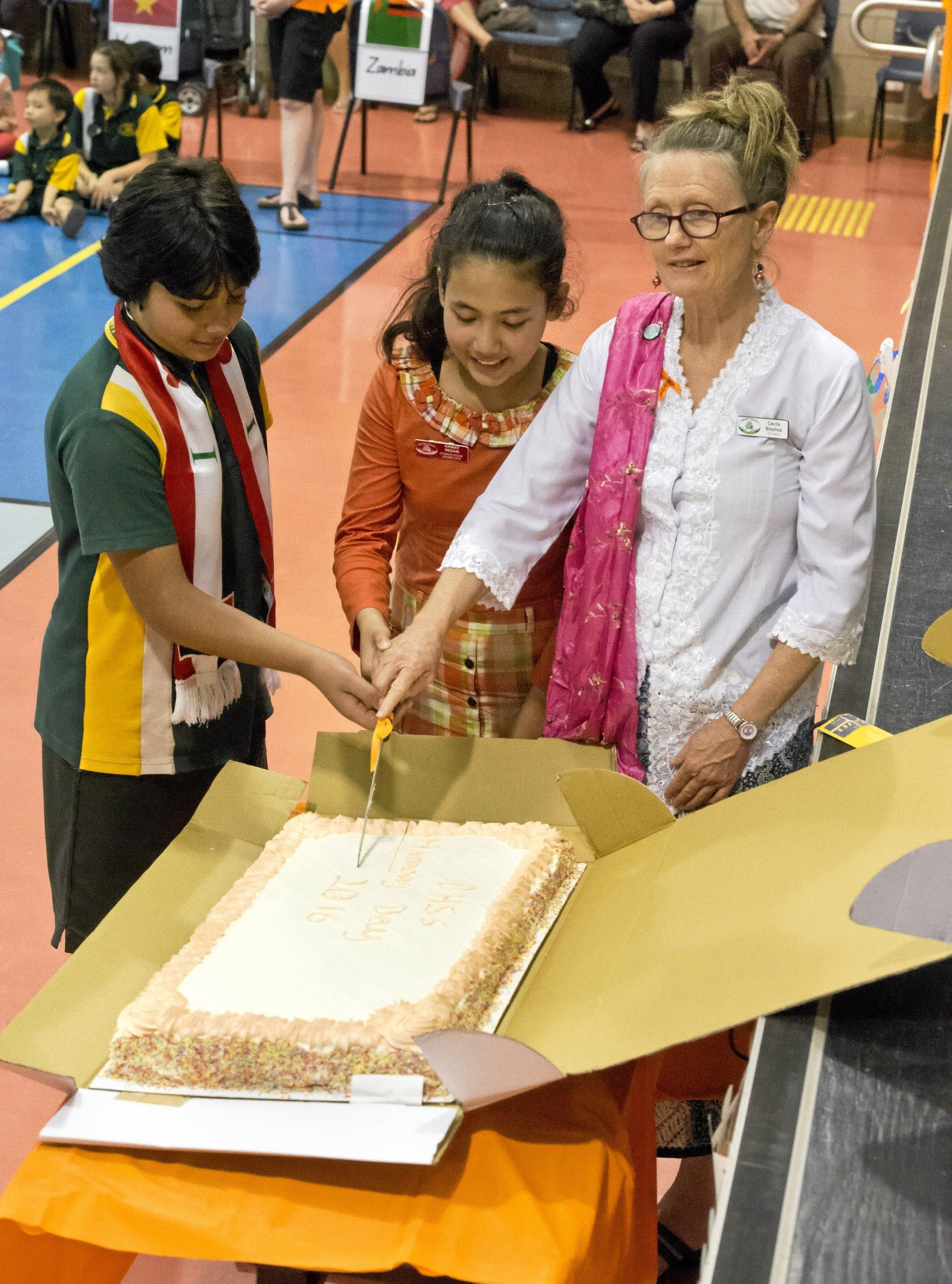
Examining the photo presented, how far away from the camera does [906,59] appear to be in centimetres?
894

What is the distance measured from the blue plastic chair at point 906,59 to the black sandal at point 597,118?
73.3 inches

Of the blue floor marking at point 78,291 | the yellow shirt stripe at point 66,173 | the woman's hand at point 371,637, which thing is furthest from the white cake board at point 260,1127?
the yellow shirt stripe at point 66,173

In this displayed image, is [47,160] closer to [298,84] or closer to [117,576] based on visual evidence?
[298,84]

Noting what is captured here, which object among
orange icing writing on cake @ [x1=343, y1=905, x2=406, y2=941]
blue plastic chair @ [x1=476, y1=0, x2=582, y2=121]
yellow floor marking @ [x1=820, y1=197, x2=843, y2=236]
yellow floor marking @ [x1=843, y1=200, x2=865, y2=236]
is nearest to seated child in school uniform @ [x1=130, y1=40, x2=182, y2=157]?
blue plastic chair @ [x1=476, y1=0, x2=582, y2=121]

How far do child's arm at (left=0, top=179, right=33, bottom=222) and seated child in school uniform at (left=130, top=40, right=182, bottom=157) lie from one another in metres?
0.78

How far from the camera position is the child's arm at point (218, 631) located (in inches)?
62.0

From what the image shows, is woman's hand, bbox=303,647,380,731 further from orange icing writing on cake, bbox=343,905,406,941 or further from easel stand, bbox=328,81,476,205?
easel stand, bbox=328,81,476,205

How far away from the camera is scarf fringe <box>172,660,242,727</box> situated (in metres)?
1.74

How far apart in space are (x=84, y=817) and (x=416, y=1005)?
77cm

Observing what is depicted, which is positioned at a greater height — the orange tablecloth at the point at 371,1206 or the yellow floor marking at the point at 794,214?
the orange tablecloth at the point at 371,1206

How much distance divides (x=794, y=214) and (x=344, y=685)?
23.3 ft

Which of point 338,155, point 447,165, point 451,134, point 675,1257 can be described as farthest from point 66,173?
point 675,1257

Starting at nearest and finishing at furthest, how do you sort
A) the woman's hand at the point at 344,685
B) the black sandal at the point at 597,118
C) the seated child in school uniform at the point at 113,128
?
the woman's hand at the point at 344,685 < the seated child in school uniform at the point at 113,128 < the black sandal at the point at 597,118

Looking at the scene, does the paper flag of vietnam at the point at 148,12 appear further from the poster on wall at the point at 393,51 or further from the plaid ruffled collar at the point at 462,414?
the plaid ruffled collar at the point at 462,414
